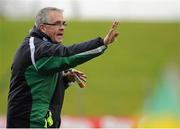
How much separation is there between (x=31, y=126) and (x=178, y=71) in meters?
17.9

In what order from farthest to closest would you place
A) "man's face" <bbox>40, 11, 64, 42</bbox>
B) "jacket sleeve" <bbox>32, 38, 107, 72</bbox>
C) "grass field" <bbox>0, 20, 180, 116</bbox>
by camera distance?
"grass field" <bbox>0, 20, 180, 116</bbox>, "man's face" <bbox>40, 11, 64, 42</bbox>, "jacket sleeve" <bbox>32, 38, 107, 72</bbox>

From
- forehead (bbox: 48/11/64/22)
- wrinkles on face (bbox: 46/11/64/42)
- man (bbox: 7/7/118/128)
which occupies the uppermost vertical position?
forehead (bbox: 48/11/64/22)

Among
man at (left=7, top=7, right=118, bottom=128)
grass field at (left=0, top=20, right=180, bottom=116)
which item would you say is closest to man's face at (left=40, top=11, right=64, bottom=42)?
man at (left=7, top=7, right=118, bottom=128)

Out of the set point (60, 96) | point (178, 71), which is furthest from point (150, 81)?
point (60, 96)

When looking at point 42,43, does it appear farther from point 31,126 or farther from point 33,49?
point 31,126

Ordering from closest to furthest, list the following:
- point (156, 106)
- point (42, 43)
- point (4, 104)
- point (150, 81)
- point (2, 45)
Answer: point (42, 43) → point (156, 106) → point (4, 104) → point (150, 81) → point (2, 45)

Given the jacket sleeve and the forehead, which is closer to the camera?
the jacket sleeve

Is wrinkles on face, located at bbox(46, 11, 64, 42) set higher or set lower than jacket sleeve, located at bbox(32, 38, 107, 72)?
higher

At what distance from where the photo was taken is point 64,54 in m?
6.74

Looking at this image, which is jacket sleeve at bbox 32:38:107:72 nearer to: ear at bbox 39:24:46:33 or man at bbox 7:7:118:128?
man at bbox 7:7:118:128

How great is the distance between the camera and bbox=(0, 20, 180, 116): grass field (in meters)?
23.4

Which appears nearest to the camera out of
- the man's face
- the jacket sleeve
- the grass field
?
the jacket sleeve

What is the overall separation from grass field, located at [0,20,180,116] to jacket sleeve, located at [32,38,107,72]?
15.0 m

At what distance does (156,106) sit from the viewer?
20.1 m
